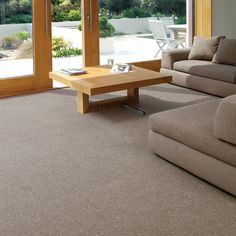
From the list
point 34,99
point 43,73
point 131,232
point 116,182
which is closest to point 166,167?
point 116,182

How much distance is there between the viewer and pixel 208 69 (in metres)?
5.47

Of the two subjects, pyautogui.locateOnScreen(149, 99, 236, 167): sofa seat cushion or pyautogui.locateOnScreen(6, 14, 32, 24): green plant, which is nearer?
pyautogui.locateOnScreen(149, 99, 236, 167): sofa seat cushion

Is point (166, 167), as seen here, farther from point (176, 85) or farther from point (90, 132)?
point (176, 85)

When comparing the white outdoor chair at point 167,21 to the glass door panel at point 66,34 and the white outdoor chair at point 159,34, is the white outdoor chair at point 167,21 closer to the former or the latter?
the white outdoor chair at point 159,34

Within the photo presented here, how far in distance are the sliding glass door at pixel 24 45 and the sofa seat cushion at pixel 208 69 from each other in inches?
77.2

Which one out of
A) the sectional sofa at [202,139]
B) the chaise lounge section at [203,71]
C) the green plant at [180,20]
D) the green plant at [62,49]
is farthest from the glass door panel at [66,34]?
the sectional sofa at [202,139]

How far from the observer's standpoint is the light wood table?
4.34 metres

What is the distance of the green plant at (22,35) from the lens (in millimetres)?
5641

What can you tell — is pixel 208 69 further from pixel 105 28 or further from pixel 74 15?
pixel 74 15

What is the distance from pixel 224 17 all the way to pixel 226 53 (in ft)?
5.67

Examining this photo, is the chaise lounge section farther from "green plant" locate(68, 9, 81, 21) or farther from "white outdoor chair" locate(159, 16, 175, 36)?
"green plant" locate(68, 9, 81, 21)

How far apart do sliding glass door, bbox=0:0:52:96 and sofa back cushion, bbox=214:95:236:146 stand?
364 centimetres

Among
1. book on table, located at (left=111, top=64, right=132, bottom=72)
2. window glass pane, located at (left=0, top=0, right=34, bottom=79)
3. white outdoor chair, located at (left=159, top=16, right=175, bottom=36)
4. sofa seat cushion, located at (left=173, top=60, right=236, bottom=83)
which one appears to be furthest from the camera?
white outdoor chair, located at (left=159, top=16, right=175, bottom=36)

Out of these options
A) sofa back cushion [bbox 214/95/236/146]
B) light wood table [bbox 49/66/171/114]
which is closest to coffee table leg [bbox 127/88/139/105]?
light wood table [bbox 49/66/171/114]
